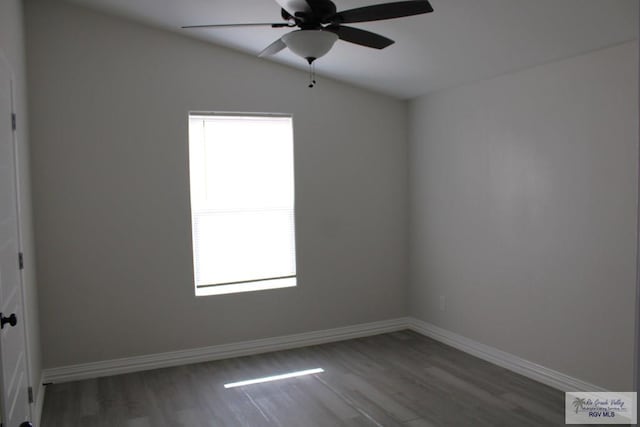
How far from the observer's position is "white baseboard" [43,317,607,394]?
363 centimetres

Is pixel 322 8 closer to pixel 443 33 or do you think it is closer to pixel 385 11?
pixel 385 11

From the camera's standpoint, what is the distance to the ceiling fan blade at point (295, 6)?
2295 millimetres

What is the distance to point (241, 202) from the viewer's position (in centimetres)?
455

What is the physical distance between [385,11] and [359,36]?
0.36 m

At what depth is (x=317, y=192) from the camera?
15.5ft

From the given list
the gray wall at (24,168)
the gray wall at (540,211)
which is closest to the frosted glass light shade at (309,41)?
the gray wall at (24,168)

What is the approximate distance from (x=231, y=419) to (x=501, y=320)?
7.27 feet

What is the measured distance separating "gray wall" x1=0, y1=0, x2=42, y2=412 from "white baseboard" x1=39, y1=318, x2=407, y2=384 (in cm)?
34

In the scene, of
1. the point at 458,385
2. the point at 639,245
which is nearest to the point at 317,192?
the point at 458,385

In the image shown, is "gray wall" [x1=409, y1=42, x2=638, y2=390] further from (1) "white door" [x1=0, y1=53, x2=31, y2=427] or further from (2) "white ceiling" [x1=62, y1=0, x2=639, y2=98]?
(1) "white door" [x1=0, y1=53, x2=31, y2=427]

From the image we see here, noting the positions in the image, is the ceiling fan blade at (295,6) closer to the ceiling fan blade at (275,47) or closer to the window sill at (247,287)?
the ceiling fan blade at (275,47)

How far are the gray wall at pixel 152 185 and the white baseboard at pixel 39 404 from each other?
0.23m

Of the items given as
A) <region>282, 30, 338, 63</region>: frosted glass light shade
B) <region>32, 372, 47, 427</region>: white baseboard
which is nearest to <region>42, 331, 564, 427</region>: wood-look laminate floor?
<region>32, 372, 47, 427</region>: white baseboard

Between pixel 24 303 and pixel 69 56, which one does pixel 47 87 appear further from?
pixel 24 303
